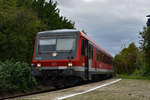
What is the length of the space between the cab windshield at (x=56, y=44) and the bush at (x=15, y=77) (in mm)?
1454

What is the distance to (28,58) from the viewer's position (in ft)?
89.4

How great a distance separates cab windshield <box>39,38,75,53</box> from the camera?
14688mm

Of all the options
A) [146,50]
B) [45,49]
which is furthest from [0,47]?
[146,50]

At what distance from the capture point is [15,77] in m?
13.7

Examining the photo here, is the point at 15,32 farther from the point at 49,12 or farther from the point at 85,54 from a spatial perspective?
the point at 49,12

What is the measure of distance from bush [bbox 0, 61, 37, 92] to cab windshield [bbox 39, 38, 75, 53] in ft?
4.77

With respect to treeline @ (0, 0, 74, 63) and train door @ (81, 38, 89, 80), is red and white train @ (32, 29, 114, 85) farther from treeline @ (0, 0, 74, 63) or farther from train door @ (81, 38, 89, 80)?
treeline @ (0, 0, 74, 63)

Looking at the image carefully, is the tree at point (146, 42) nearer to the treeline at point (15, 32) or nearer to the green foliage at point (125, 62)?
the treeline at point (15, 32)

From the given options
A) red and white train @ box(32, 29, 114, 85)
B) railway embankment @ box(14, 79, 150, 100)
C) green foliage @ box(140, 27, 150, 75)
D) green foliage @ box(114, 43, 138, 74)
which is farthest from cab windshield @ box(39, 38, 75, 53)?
green foliage @ box(114, 43, 138, 74)

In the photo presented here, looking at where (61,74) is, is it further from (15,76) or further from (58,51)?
(15,76)

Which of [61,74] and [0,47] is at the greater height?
[0,47]

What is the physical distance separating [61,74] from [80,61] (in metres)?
1.24

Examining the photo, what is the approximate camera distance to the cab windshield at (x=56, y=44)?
578 inches

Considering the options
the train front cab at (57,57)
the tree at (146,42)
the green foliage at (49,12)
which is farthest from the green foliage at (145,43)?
the train front cab at (57,57)
